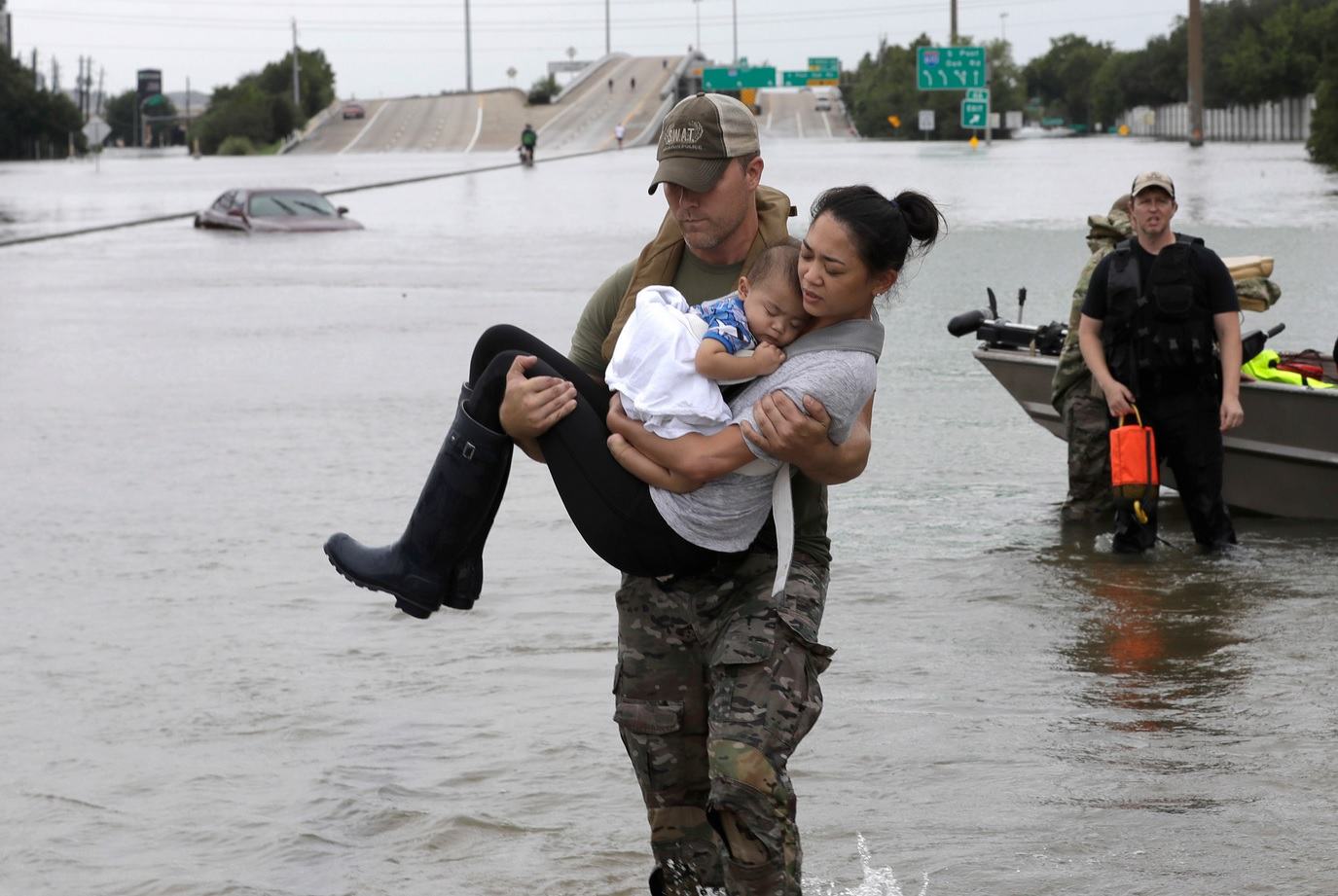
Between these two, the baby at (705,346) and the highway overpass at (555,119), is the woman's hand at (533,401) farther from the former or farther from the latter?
the highway overpass at (555,119)

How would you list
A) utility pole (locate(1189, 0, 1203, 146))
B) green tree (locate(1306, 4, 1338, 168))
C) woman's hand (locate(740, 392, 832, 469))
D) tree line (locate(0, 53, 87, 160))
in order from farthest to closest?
tree line (locate(0, 53, 87, 160)) < utility pole (locate(1189, 0, 1203, 146)) < green tree (locate(1306, 4, 1338, 168)) < woman's hand (locate(740, 392, 832, 469))

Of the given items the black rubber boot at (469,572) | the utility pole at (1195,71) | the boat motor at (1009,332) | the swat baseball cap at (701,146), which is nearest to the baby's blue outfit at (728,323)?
the swat baseball cap at (701,146)

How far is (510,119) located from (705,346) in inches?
4521

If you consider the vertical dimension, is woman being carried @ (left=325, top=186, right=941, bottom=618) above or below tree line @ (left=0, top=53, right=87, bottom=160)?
below

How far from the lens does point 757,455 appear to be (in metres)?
4.07

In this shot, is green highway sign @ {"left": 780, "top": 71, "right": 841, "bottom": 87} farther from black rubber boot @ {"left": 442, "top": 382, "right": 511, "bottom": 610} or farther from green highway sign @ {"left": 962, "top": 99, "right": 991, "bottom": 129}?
black rubber boot @ {"left": 442, "top": 382, "right": 511, "bottom": 610}

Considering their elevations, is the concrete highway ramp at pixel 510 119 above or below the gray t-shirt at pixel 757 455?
above

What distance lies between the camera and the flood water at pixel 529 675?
5586 mm

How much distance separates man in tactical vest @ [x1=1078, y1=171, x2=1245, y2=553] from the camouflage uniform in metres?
0.81

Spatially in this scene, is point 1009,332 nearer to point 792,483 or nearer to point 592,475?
point 792,483

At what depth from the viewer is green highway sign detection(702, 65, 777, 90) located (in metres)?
136

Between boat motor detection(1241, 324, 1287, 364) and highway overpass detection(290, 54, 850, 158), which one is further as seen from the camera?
highway overpass detection(290, 54, 850, 158)

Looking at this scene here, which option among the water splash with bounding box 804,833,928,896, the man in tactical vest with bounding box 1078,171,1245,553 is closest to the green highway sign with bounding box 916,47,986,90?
the man in tactical vest with bounding box 1078,171,1245,553

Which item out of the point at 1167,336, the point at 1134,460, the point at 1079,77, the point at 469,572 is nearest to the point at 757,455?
the point at 469,572
